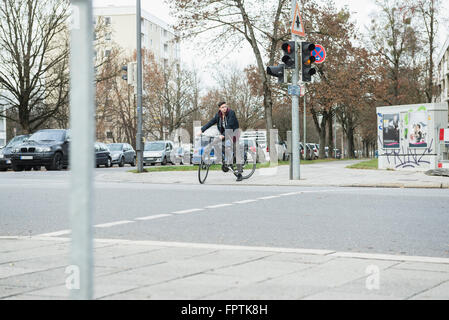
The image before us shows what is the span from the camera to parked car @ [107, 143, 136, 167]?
37.5 m

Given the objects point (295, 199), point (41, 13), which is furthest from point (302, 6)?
point (295, 199)

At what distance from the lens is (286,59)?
51.5ft

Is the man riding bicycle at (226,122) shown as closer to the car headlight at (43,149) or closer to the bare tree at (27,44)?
the car headlight at (43,149)

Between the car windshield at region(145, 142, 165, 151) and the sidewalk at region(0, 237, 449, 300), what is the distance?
34420 millimetres

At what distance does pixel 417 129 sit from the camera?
66.1 ft

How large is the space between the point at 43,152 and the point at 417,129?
14836mm

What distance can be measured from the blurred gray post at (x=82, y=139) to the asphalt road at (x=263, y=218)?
4.49 m

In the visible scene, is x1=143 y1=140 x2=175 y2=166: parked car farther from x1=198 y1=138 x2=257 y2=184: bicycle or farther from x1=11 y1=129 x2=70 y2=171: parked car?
x1=198 y1=138 x2=257 y2=184: bicycle

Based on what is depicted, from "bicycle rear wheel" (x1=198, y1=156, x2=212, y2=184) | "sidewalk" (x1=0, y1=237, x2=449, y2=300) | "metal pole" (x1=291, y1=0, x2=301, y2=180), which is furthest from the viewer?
"metal pole" (x1=291, y1=0, x2=301, y2=180)

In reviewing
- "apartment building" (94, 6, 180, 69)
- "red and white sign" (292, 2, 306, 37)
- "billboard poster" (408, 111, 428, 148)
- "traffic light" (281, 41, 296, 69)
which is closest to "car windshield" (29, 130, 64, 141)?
"traffic light" (281, 41, 296, 69)

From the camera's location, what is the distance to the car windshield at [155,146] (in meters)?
40.8

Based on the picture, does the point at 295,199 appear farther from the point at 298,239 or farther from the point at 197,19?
the point at 197,19

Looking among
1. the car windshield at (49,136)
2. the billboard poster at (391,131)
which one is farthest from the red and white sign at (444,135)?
the car windshield at (49,136)

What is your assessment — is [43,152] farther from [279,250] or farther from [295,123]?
[279,250]
